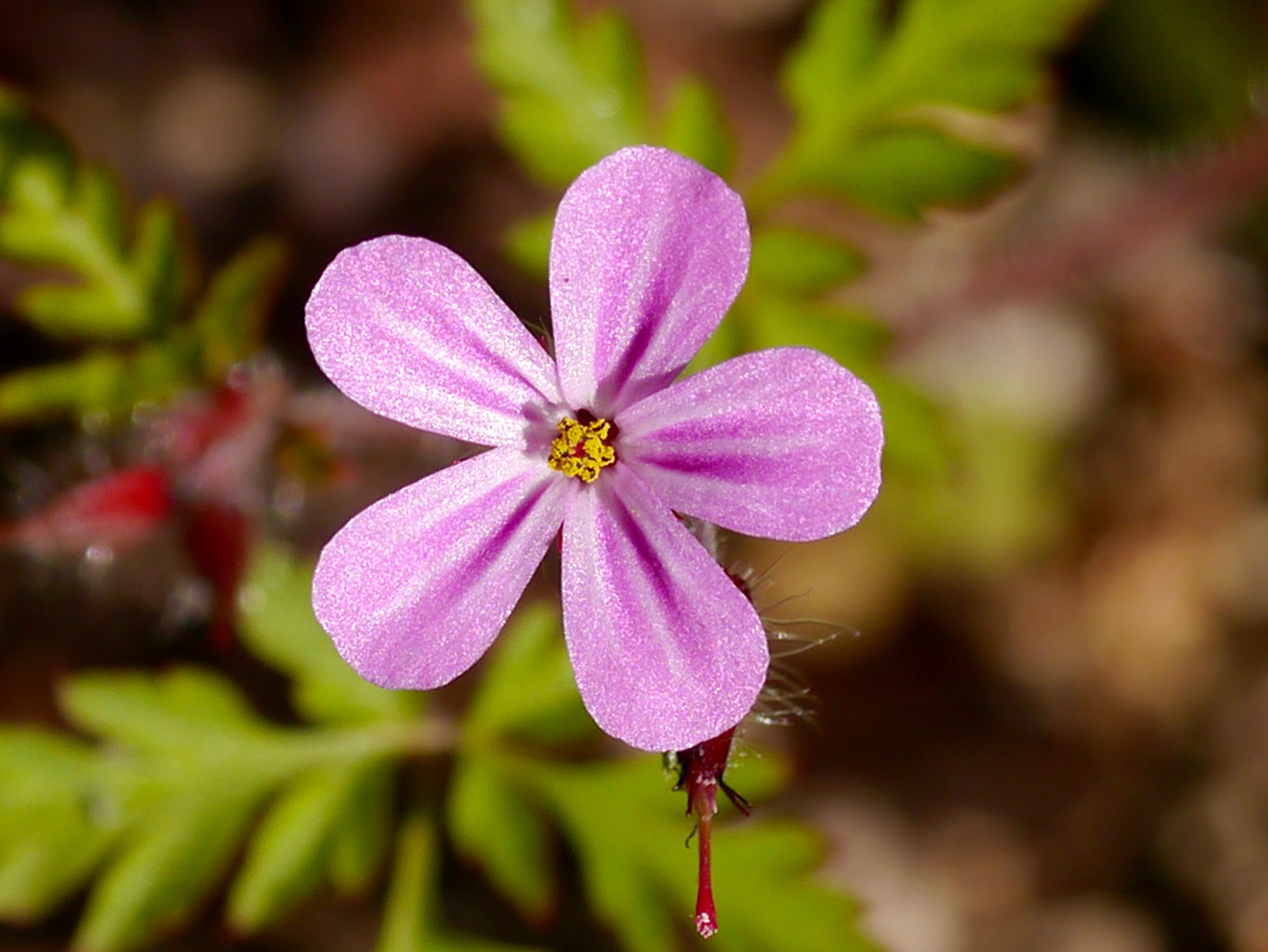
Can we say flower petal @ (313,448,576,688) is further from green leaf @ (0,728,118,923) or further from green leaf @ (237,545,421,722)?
green leaf @ (0,728,118,923)

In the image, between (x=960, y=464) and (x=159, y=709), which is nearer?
(x=159, y=709)

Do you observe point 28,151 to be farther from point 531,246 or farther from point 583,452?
point 583,452

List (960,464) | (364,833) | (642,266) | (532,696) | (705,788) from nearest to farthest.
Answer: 1. (705,788)
2. (642,266)
3. (364,833)
4. (532,696)
5. (960,464)

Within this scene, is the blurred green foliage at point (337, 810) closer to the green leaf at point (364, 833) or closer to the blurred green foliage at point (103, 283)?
the green leaf at point (364, 833)

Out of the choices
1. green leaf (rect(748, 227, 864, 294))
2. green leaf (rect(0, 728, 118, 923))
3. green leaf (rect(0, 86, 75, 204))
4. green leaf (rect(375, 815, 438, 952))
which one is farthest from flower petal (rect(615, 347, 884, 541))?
green leaf (rect(0, 728, 118, 923))

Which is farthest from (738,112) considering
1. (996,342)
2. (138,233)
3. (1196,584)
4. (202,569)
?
(202,569)

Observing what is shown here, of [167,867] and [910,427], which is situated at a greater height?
[910,427]

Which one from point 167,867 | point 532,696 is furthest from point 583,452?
point 167,867
